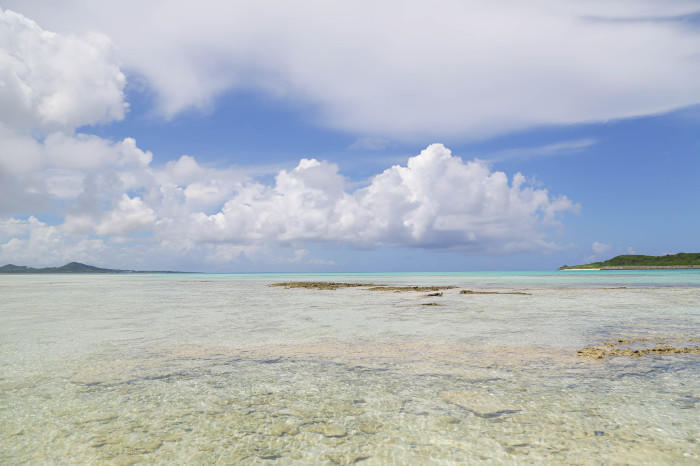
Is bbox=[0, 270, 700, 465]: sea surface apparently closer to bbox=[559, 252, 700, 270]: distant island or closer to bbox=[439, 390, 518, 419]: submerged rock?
bbox=[439, 390, 518, 419]: submerged rock

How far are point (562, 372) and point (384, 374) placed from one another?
11.2 feet

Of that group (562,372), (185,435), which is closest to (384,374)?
(562,372)

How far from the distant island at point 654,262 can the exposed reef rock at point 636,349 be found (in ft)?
615

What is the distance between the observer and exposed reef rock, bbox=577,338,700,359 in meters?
9.51

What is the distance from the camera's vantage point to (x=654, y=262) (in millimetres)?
180125

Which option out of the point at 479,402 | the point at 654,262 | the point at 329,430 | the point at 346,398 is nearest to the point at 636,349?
the point at 479,402

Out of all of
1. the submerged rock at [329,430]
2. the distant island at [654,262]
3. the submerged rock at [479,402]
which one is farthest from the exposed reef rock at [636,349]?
the distant island at [654,262]

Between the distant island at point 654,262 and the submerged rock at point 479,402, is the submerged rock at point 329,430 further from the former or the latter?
the distant island at point 654,262

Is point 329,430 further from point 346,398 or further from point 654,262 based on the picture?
point 654,262

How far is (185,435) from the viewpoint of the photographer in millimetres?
5004

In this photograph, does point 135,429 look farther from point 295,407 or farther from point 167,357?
point 167,357

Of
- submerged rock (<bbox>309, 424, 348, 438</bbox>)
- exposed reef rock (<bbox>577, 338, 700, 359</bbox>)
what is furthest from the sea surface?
exposed reef rock (<bbox>577, 338, 700, 359</bbox>)

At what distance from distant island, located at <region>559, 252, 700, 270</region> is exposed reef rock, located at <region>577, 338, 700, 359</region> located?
187465 millimetres

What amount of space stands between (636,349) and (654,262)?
8371 inches
